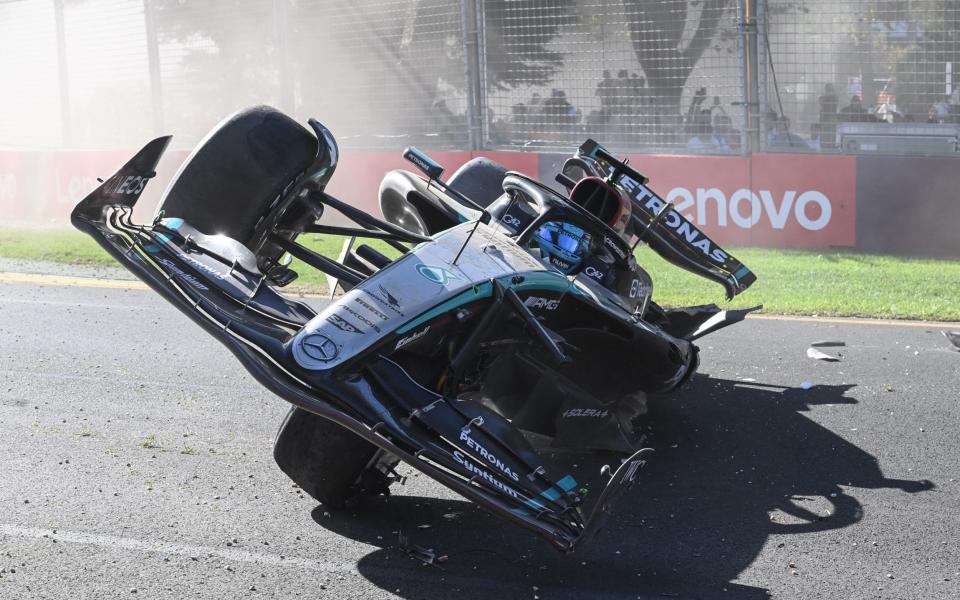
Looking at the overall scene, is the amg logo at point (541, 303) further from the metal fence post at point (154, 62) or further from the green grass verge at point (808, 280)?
the metal fence post at point (154, 62)

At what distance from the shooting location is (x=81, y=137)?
1842 cm

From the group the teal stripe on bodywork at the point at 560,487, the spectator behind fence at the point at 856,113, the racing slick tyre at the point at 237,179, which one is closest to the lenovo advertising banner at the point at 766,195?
the spectator behind fence at the point at 856,113

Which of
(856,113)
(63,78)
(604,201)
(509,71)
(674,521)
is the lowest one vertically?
Result: (674,521)

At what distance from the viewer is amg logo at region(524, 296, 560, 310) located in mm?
4637

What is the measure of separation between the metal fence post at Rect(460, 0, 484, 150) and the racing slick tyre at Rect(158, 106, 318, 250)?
28.9 ft

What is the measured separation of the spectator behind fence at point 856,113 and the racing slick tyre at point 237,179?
27.6 feet

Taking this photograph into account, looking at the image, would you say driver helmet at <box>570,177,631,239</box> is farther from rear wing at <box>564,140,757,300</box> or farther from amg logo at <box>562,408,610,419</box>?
amg logo at <box>562,408,610,419</box>

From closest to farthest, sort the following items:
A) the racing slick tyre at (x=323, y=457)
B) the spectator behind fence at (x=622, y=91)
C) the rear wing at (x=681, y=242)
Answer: the racing slick tyre at (x=323, y=457)
the rear wing at (x=681, y=242)
the spectator behind fence at (x=622, y=91)

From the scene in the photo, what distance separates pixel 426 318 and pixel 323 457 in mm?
832

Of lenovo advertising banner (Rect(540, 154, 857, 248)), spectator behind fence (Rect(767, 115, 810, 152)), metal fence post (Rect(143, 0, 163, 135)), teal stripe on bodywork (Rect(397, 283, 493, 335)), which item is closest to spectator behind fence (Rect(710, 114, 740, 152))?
lenovo advertising banner (Rect(540, 154, 857, 248))

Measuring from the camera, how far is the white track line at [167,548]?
411cm

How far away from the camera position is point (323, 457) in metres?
4.50

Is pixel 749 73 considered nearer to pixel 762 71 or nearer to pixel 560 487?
pixel 762 71

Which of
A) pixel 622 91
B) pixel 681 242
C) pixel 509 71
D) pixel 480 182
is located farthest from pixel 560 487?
pixel 509 71
